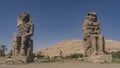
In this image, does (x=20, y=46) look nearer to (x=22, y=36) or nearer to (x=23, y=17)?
(x=22, y=36)

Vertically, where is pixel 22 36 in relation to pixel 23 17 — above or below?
below

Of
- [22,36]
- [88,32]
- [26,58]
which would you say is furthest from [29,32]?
[88,32]

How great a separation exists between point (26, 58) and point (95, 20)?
1017 centimetres

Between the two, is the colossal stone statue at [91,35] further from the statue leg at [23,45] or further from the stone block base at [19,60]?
the stone block base at [19,60]

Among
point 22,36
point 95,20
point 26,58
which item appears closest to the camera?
point 26,58

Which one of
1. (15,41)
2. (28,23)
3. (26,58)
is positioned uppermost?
(28,23)

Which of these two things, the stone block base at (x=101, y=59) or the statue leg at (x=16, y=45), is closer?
the stone block base at (x=101, y=59)

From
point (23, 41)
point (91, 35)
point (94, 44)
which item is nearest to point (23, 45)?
point (23, 41)

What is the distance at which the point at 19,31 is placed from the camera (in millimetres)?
31875

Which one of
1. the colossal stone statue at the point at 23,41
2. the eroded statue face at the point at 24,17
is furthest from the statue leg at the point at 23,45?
the eroded statue face at the point at 24,17

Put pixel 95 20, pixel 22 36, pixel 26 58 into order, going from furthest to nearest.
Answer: pixel 95 20
pixel 22 36
pixel 26 58

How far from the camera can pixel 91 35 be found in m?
32.5

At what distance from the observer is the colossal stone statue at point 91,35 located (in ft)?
105

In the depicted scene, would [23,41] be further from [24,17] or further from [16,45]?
[24,17]
